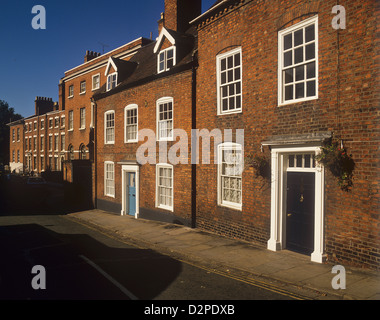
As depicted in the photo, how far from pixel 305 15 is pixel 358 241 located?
6093 mm

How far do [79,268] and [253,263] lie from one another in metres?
4.46

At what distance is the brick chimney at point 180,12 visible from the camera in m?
16.7

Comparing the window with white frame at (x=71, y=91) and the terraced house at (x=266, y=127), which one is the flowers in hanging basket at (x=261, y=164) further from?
the window with white frame at (x=71, y=91)

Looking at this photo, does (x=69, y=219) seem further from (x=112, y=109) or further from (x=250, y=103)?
(x=250, y=103)

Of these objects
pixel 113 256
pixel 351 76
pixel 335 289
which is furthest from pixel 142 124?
pixel 335 289

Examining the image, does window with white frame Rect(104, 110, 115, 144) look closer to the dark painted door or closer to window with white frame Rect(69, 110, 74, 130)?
the dark painted door

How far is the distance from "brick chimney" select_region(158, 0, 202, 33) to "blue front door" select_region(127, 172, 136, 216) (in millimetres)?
8515

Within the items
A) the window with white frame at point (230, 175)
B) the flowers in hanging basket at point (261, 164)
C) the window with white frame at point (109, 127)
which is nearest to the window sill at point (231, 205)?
the window with white frame at point (230, 175)

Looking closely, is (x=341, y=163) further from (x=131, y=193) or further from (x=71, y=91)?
(x=71, y=91)

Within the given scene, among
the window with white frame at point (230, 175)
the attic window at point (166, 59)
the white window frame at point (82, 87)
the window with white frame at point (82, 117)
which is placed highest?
the white window frame at point (82, 87)

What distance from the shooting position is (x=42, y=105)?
46969 mm

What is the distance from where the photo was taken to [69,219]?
54.2 ft

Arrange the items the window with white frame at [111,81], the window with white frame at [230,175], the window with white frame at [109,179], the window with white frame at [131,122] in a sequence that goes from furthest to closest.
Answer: the window with white frame at [111,81]
the window with white frame at [109,179]
the window with white frame at [131,122]
the window with white frame at [230,175]

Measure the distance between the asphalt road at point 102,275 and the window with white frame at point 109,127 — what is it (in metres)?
8.91
